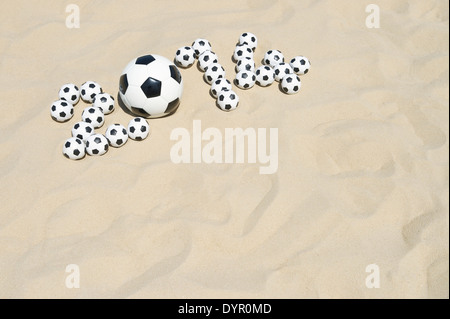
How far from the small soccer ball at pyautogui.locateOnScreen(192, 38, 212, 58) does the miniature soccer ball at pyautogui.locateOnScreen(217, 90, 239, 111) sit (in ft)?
2.09

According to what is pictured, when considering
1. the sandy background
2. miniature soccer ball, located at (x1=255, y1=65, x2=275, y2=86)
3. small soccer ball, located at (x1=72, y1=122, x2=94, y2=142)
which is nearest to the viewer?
the sandy background

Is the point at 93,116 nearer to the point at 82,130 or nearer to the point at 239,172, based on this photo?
the point at 82,130

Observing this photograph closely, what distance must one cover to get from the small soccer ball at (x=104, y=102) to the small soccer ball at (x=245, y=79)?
1.14m

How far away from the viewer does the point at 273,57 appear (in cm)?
427

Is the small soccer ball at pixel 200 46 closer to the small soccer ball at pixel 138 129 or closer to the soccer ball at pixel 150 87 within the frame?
the soccer ball at pixel 150 87

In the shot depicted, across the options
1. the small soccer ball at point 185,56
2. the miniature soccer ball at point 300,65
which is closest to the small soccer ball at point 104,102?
the small soccer ball at point 185,56

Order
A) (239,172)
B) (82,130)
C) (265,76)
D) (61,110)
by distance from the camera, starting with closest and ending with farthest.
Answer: (239,172) < (82,130) < (61,110) < (265,76)

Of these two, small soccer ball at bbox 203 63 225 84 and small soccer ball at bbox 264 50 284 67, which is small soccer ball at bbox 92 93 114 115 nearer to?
small soccer ball at bbox 203 63 225 84

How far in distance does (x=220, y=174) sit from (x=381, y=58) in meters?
2.06

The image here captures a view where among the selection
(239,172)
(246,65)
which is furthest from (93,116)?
(246,65)

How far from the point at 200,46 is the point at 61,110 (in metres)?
1.41

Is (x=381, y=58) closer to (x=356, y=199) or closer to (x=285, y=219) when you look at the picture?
(x=356, y=199)

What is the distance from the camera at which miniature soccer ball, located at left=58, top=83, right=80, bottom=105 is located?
3.99m

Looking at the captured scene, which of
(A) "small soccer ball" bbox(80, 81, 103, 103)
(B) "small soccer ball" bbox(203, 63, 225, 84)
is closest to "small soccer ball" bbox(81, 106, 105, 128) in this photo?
(A) "small soccer ball" bbox(80, 81, 103, 103)
